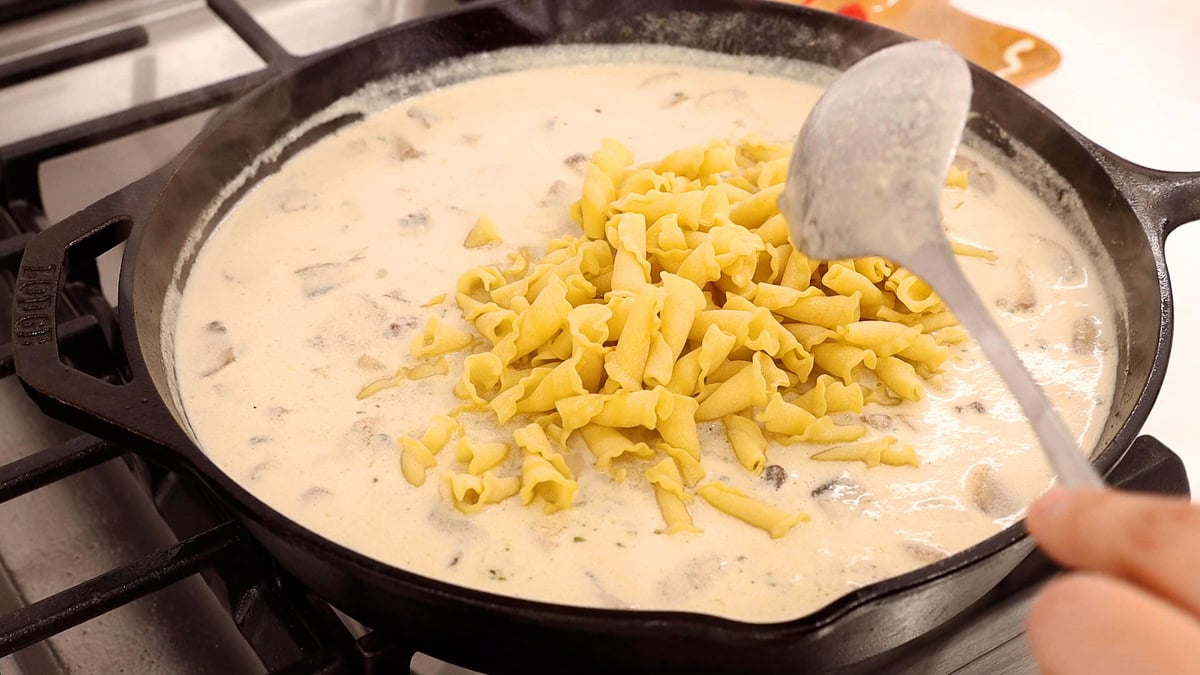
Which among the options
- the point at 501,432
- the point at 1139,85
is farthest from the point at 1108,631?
the point at 1139,85

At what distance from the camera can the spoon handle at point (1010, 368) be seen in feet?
2.38

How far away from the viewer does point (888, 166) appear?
41.3 inches

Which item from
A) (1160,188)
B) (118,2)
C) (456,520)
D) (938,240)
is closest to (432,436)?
(456,520)

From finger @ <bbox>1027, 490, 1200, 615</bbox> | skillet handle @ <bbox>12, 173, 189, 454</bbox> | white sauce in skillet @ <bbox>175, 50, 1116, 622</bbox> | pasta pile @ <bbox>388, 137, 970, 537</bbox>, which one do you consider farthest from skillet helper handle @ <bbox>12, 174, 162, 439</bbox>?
finger @ <bbox>1027, 490, 1200, 615</bbox>

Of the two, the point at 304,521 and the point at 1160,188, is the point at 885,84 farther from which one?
the point at 304,521

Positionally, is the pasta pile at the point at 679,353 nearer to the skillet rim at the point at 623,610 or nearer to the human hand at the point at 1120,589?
the skillet rim at the point at 623,610

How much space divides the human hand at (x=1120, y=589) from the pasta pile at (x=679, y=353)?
55cm

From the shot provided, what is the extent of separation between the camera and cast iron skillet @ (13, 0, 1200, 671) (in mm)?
908

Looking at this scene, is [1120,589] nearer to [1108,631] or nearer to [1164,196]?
[1108,631]

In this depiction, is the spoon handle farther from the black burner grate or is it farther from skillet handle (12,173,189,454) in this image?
skillet handle (12,173,189,454)

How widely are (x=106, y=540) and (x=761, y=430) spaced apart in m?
0.80

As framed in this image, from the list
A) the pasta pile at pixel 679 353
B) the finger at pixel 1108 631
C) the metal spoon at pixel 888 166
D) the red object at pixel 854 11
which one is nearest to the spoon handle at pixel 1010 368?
the metal spoon at pixel 888 166

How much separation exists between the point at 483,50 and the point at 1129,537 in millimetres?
1584

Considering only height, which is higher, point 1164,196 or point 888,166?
A: point 888,166
